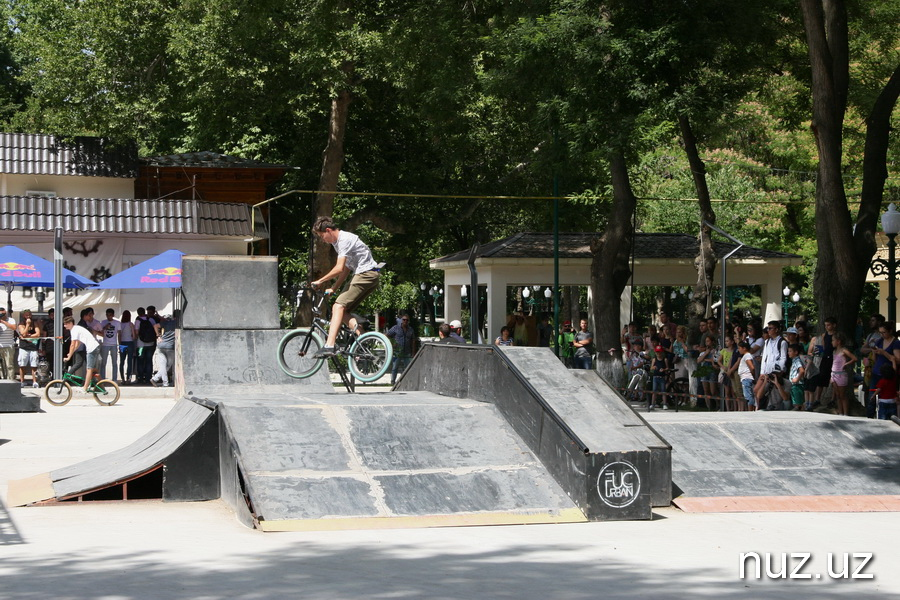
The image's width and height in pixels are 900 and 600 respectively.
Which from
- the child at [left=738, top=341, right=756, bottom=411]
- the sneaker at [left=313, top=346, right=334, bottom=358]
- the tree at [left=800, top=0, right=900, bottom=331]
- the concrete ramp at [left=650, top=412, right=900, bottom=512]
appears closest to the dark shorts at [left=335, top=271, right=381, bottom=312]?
the sneaker at [left=313, top=346, right=334, bottom=358]

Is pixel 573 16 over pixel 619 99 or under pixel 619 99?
over

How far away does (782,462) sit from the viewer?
9797 millimetres

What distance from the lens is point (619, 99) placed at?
64.2ft

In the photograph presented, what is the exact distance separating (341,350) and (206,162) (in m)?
23.6

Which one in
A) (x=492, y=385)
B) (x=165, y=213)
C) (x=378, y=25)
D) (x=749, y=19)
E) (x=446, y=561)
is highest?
(x=378, y=25)

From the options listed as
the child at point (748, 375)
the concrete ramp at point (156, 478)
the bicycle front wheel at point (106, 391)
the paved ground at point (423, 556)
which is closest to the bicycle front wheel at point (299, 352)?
the concrete ramp at point (156, 478)

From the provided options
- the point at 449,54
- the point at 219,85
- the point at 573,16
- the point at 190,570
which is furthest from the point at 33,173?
the point at 190,570

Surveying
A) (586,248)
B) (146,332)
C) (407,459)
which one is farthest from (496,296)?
(407,459)

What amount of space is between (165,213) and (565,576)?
2598 centimetres

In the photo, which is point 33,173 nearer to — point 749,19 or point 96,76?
point 96,76

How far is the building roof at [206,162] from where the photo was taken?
1328 inches

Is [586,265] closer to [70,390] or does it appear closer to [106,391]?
[106,391]

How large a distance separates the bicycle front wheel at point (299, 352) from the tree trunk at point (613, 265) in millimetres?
10112

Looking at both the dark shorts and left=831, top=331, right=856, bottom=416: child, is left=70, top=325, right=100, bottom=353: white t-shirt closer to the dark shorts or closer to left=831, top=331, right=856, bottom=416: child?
the dark shorts
